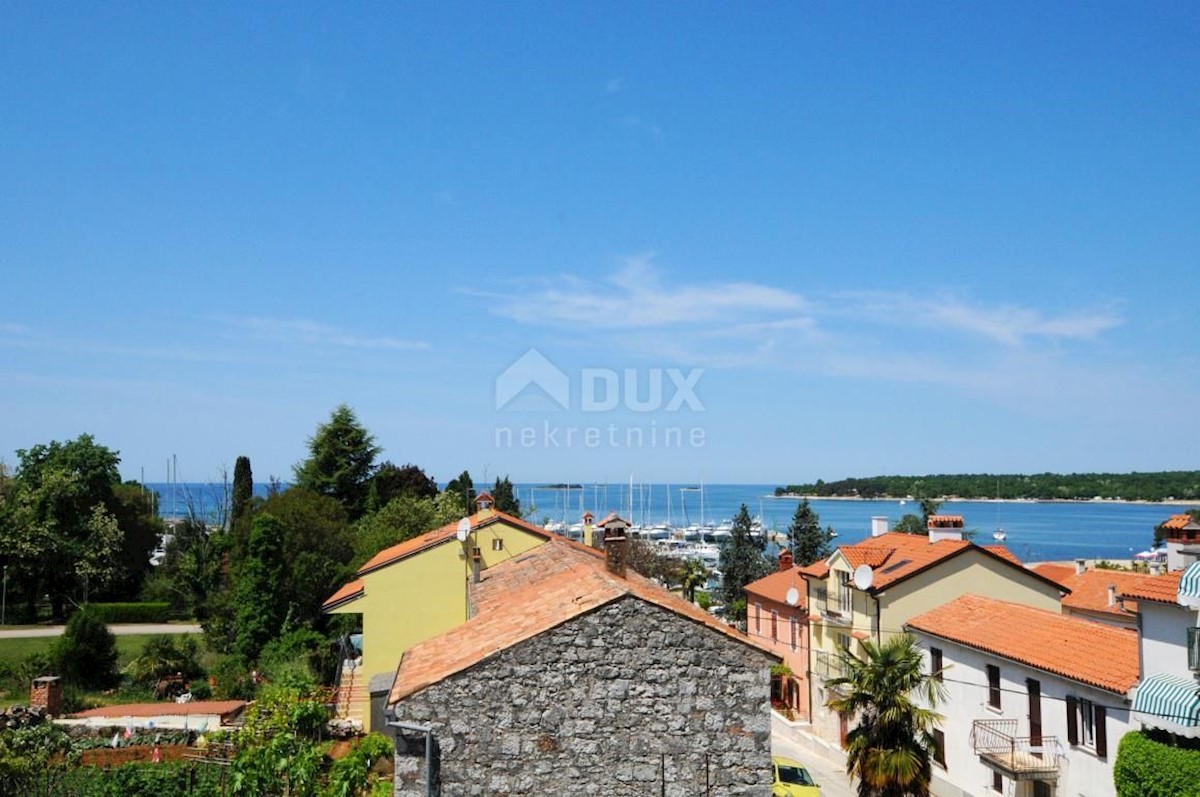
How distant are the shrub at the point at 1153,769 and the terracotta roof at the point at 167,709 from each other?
924 inches

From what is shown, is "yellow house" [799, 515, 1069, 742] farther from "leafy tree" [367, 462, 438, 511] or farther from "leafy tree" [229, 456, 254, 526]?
"leafy tree" [229, 456, 254, 526]

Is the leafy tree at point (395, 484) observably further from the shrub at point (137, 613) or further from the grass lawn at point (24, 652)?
the grass lawn at point (24, 652)

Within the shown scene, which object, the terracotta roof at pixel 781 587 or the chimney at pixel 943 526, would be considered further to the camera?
the terracotta roof at pixel 781 587

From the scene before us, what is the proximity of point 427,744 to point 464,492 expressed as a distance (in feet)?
170

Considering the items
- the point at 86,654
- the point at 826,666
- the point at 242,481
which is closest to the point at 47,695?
the point at 86,654

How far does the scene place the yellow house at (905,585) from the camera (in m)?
32.0

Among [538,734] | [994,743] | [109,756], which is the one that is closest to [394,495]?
[109,756]

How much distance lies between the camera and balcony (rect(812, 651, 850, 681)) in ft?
114

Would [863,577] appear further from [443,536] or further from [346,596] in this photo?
[346,596]

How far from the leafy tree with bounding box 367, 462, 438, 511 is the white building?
43.2 m

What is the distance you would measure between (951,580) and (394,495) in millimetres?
42756

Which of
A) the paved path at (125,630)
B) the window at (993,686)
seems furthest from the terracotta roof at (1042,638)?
the paved path at (125,630)

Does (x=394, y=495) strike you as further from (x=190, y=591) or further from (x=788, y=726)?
(x=788, y=726)

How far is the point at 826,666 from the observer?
119 ft
